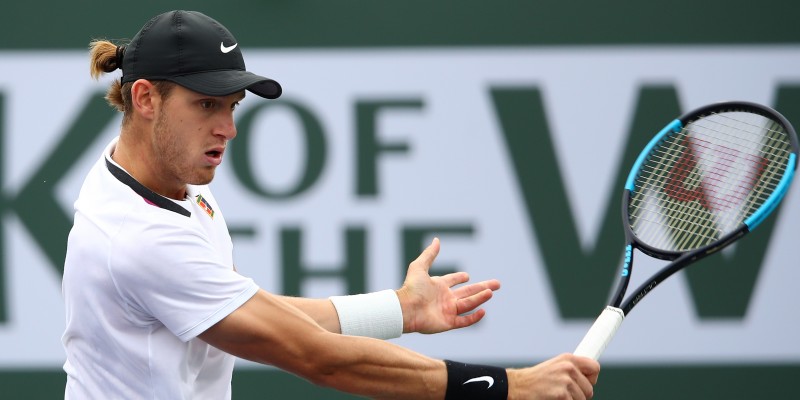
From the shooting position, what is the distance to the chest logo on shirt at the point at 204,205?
3150 mm

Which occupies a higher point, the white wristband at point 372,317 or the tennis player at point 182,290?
the tennis player at point 182,290

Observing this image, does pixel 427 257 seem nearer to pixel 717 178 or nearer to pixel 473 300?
pixel 473 300

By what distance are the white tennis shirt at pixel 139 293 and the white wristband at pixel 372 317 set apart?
55 cm

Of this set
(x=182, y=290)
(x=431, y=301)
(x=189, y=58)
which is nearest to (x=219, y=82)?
(x=189, y=58)

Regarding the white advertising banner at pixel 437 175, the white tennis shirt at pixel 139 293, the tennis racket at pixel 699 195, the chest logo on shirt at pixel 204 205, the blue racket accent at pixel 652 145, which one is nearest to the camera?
the white tennis shirt at pixel 139 293

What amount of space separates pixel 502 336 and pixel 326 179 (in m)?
1.06

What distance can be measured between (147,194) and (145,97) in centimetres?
24

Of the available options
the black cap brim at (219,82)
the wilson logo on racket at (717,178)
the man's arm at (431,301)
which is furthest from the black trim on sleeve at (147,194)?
the wilson logo on racket at (717,178)

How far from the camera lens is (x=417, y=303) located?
3520mm

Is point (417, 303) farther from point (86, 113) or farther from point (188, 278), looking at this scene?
point (86, 113)

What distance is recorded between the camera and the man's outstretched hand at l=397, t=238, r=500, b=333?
11.5 ft

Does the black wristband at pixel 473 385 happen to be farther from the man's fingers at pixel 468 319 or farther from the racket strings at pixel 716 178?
the racket strings at pixel 716 178

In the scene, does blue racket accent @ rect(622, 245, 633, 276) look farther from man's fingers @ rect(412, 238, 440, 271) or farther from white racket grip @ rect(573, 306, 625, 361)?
man's fingers @ rect(412, 238, 440, 271)

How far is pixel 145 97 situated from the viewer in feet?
9.70
